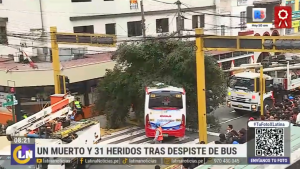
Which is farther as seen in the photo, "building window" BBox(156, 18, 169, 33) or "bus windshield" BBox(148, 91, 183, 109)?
"building window" BBox(156, 18, 169, 33)

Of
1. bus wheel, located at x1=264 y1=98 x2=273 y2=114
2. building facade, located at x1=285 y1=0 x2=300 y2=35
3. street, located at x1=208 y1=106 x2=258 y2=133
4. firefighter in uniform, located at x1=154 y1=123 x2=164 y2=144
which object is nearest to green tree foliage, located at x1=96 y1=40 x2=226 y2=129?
street, located at x1=208 y1=106 x2=258 y2=133

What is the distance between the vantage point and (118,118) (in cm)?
2078

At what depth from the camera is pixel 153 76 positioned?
1991cm

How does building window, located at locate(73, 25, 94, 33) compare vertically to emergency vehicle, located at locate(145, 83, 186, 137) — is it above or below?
above

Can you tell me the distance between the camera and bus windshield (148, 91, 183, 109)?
18.3 m

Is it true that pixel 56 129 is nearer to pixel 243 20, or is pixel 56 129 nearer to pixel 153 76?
pixel 153 76

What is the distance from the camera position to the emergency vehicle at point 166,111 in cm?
1812

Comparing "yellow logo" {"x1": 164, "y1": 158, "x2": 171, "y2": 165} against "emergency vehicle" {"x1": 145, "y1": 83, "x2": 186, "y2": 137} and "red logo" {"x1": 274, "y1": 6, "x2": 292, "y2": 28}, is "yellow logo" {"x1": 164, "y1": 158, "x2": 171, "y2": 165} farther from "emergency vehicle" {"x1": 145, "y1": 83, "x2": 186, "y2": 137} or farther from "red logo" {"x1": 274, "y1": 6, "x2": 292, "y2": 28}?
"red logo" {"x1": 274, "y1": 6, "x2": 292, "y2": 28}

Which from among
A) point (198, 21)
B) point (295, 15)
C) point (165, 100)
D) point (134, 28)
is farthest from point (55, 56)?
point (295, 15)

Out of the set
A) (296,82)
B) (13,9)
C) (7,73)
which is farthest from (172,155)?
(13,9)

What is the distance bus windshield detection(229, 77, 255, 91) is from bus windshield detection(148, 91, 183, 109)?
590cm

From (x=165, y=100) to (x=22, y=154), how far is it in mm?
7489

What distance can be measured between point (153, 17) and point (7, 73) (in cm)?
1222

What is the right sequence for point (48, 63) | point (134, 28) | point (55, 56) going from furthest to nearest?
1. point (134, 28)
2. point (48, 63)
3. point (55, 56)
